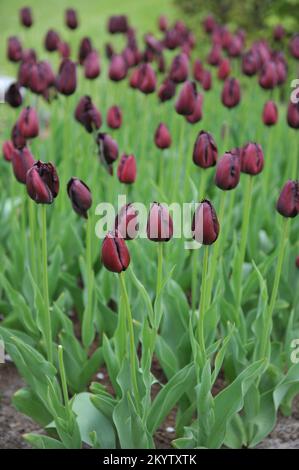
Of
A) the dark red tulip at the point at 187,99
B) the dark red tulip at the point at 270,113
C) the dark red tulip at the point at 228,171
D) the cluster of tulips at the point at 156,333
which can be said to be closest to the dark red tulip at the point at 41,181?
the cluster of tulips at the point at 156,333

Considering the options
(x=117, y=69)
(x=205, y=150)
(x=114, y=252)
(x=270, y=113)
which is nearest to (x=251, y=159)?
(x=205, y=150)

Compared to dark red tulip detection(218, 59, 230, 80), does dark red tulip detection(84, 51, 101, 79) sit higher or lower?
lower

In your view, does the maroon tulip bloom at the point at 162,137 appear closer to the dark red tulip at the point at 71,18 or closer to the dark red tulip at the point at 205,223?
the dark red tulip at the point at 205,223

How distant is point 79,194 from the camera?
209cm

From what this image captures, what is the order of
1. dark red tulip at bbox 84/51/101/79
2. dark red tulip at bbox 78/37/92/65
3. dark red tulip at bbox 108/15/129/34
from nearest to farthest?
dark red tulip at bbox 84/51/101/79 → dark red tulip at bbox 78/37/92/65 → dark red tulip at bbox 108/15/129/34

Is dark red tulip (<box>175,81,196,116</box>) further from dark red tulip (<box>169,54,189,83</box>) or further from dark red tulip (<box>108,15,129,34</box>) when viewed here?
dark red tulip (<box>108,15,129,34</box>)

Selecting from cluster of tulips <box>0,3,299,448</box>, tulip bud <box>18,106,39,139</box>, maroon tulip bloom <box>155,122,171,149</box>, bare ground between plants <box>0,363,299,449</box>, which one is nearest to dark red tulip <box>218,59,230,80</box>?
cluster of tulips <box>0,3,299,448</box>

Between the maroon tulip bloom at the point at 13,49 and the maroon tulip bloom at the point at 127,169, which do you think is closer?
the maroon tulip bloom at the point at 127,169

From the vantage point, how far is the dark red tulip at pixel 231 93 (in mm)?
3090

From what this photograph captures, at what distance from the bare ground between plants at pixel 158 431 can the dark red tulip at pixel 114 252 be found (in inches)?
32.9

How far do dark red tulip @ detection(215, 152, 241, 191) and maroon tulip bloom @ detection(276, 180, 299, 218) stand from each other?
0.15 m

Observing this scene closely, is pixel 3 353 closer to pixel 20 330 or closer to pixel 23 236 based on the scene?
pixel 20 330

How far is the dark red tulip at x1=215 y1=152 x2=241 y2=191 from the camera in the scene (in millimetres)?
2066
